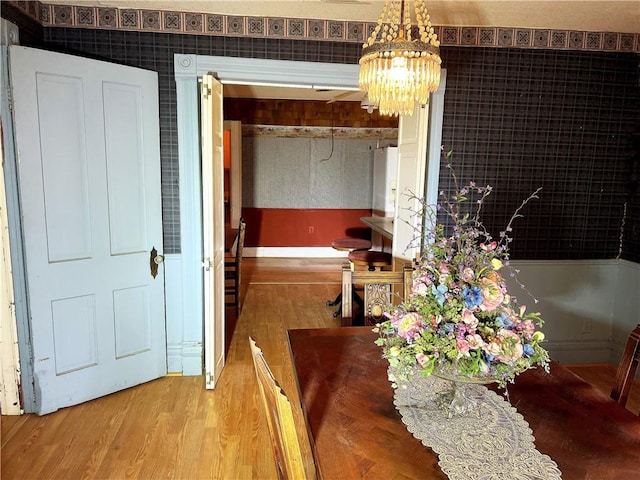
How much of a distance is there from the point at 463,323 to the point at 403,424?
397 millimetres

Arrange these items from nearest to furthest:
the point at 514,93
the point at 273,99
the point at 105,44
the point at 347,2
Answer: the point at 347,2 → the point at 105,44 → the point at 514,93 → the point at 273,99

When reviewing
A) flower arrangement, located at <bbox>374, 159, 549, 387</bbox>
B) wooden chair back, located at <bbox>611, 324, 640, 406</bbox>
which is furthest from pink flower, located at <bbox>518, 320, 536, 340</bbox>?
wooden chair back, located at <bbox>611, 324, 640, 406</bbox>

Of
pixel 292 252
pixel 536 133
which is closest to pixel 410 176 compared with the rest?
pixel 536 133

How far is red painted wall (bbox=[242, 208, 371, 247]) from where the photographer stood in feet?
25.9

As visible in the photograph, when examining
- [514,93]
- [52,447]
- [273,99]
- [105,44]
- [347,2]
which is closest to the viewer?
[52,447]

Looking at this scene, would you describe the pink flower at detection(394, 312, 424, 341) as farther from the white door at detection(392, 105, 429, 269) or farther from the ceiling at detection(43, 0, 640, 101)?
the ceiling at detection(43, 0, 640, 101)

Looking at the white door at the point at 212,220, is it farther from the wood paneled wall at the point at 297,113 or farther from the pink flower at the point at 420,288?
the wood paneled wall at the point at 297,113

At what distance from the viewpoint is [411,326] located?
1.45 m

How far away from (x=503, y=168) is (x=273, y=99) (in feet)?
15.6

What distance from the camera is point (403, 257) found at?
381cm

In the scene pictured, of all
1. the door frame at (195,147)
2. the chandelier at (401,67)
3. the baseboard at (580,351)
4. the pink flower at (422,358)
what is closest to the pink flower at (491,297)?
the pink flower at (422,358)

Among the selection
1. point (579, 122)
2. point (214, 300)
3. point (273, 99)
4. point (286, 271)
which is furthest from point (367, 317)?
point (273, 99)

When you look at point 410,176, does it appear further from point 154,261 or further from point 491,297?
point 491,297

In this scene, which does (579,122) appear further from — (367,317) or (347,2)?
(367,317)
